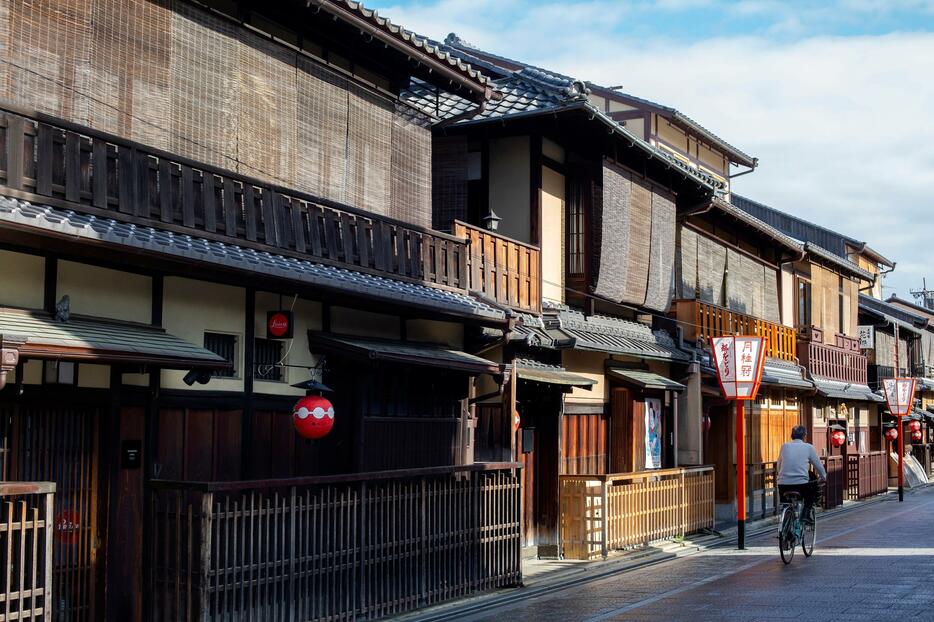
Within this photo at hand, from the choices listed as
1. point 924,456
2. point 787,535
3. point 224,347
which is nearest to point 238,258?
point 224,347

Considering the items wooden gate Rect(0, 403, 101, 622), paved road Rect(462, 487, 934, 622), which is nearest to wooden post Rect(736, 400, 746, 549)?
paved road Rect(462, 487, 934, 622)

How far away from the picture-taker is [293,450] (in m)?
14.2

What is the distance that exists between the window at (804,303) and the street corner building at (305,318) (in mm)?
14302

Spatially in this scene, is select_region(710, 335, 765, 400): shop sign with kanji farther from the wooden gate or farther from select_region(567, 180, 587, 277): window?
the wooden gate

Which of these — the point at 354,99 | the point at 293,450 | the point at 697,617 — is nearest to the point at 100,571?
the point at 293,450

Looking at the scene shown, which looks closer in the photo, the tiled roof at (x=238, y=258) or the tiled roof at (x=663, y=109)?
the tiled roof at (x=238, y=258)

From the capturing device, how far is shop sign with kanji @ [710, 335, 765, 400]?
2211 centimetres

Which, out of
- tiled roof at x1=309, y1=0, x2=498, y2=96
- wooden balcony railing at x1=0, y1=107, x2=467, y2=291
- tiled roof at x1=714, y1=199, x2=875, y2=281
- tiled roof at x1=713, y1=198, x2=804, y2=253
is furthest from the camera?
tiled roof at x1=714, y1=199, x2=875, y2=281

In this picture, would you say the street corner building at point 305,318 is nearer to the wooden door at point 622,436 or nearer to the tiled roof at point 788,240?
the wooden door at point 622,436

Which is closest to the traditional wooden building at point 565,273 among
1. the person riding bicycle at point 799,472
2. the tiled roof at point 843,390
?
the person riding bicycle at point 799,472

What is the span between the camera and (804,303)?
38.4 meters

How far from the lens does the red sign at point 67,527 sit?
10.9m

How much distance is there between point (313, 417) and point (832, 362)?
29.8 m

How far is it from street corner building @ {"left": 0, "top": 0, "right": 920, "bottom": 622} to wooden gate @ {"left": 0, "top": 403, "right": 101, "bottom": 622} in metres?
0.03
